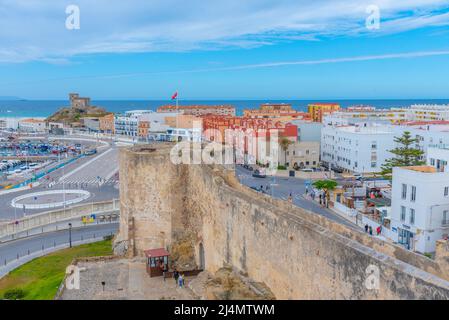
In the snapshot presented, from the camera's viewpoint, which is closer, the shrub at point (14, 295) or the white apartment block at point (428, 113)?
the shrub at point (14, 295)

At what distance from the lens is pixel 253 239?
14.6 meters

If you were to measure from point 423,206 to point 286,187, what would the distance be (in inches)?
833

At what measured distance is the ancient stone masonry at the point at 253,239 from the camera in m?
9.42

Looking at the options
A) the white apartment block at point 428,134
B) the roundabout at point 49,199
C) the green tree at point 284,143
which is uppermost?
the white apartment block at point 428,134

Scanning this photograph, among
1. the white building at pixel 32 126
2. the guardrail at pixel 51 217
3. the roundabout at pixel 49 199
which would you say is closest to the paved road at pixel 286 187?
the guardrail at pixel 51 217

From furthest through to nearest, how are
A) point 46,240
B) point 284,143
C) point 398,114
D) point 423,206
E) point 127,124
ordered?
1. point 127,124
2. point 398,114
3. point 284,143
4. point 46,240
5. point 423,206

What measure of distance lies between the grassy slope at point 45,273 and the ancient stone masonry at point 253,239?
117 inches

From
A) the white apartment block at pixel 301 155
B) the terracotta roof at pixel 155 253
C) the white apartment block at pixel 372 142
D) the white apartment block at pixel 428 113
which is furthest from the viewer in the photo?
the white apartment block at pixel 428 113

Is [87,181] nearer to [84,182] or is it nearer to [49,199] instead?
[84,182]

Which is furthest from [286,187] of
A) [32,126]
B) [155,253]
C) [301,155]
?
[32,126]

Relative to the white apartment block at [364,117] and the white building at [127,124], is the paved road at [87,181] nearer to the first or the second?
the white building at [127,124]

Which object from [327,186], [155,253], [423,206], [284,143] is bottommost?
[155,253]

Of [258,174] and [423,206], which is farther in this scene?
[258,174]

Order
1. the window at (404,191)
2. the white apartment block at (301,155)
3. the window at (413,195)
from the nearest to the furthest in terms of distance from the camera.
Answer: the window at (413,195) < the window at (404,191) < the white apartment block at (301,155)
